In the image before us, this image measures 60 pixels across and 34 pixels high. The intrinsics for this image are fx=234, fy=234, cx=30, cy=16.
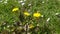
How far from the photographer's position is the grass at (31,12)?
476 centimetres

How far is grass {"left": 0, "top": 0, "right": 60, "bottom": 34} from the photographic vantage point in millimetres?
4760

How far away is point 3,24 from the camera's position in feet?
16.3

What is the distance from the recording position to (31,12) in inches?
208

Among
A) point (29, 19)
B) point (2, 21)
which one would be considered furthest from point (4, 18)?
point (29, 19)

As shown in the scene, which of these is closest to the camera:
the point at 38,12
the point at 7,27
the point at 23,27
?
the point at 23,27

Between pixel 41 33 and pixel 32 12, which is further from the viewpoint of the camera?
pixel 32 12

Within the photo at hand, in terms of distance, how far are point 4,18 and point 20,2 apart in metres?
0.69

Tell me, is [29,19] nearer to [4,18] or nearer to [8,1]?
[4,18]

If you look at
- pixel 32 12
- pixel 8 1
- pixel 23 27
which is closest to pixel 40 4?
pixel 32 12

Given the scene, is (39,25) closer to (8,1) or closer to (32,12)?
Result: (32,12)

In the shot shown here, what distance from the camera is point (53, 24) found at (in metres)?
4.84

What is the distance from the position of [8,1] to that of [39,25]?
1.45 m

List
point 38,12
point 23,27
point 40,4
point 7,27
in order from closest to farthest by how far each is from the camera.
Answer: point 23,27 → point 7,27 → point 38,12 → point 40,4

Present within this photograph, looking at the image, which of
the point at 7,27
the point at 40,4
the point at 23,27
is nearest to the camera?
the point at 23,27
